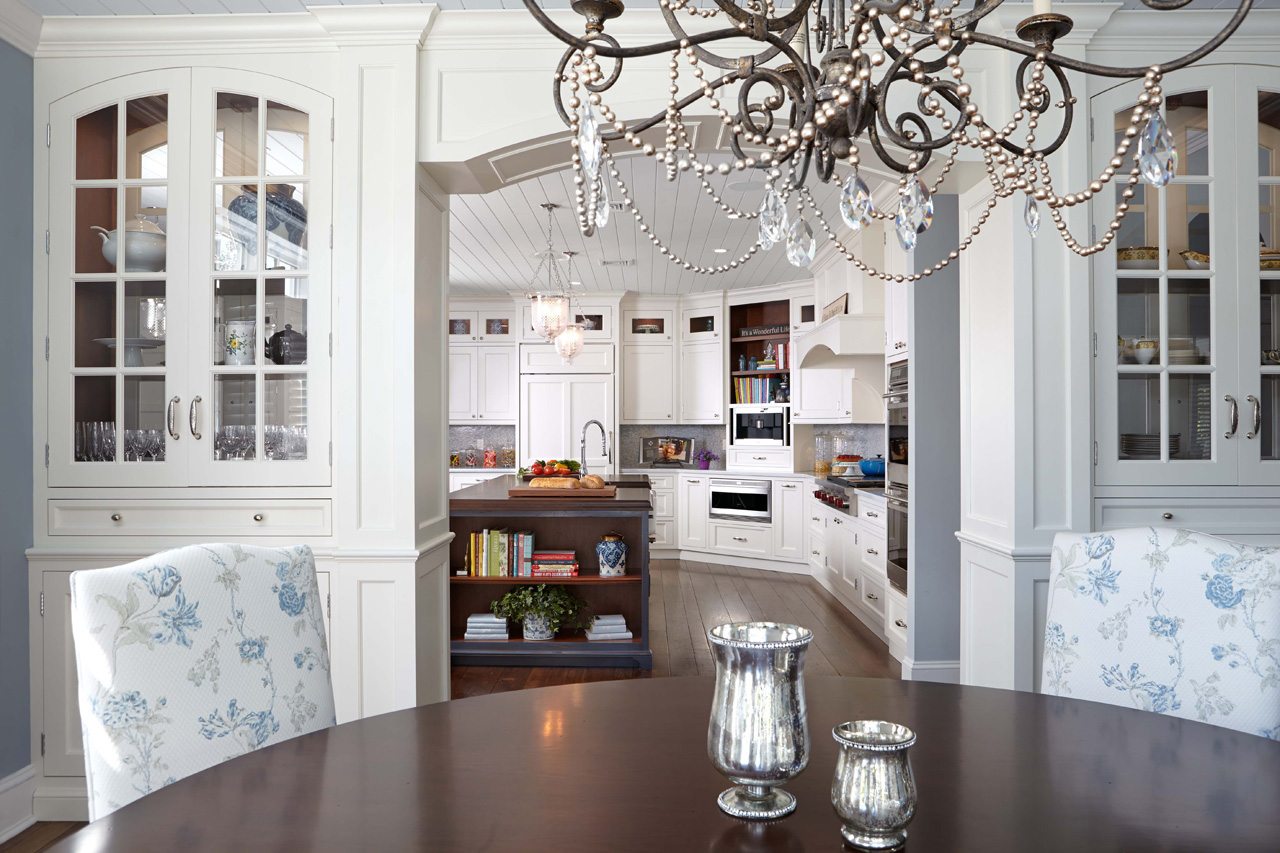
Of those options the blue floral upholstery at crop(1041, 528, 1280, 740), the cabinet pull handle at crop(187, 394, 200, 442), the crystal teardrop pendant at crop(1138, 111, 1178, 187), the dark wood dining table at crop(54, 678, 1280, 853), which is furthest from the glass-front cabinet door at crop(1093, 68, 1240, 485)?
the cabinet pull handle at crop(187, 394, 200, 442)

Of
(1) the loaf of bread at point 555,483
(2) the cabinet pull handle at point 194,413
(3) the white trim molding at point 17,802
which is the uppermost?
(2) the cabinet pull handle at point 194,413

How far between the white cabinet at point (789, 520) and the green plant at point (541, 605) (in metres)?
3.18

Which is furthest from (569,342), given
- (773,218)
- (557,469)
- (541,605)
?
(773,218)

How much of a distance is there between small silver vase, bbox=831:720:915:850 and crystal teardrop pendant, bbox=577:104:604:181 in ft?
2.58

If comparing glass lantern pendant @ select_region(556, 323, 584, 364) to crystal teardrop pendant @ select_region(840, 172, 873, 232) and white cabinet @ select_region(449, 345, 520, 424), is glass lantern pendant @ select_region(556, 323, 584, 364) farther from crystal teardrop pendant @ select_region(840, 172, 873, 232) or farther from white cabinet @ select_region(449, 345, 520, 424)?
crystal teardrop pendant @ select_region(840, 172, 873, 232)

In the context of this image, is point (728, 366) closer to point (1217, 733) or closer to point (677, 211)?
point (677, 211)

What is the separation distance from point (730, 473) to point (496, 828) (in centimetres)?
671

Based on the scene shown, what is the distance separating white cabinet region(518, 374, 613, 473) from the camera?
7.99m

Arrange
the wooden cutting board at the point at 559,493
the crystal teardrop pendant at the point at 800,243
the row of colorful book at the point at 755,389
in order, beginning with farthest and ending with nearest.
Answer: the row of colorful book at the point at 755,389
the wooden cutting board at the point at 559,493
the crystal teardrop pendant at the point at 800,243

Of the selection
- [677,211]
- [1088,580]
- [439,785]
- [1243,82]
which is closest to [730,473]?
[677,211]

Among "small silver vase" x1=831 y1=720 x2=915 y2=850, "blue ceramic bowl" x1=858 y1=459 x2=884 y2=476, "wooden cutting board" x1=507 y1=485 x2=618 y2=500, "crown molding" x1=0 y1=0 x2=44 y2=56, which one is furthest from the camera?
"blue ceramic bowl" x1=858 y1=459 x2=884 y2=476

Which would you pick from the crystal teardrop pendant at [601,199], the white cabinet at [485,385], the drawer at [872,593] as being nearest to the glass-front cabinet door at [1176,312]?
the crystal teardrop pendant at [601,199]

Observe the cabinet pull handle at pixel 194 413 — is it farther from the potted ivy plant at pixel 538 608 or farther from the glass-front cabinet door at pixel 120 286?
the potted ivy plant at pixel 538 608

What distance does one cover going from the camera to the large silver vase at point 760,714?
0.96m
